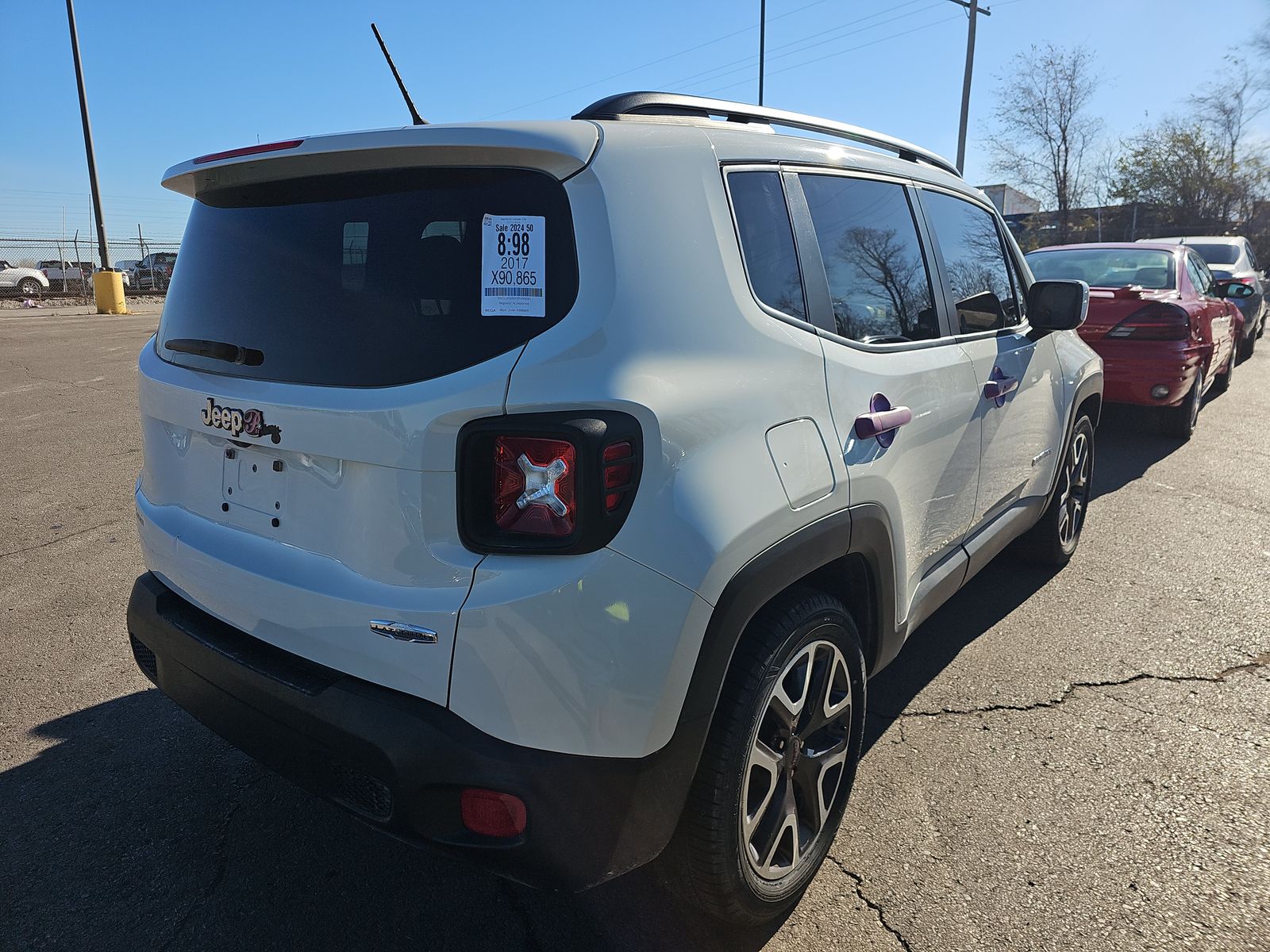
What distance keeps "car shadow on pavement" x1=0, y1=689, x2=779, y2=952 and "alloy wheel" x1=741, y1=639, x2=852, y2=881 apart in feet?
0.90

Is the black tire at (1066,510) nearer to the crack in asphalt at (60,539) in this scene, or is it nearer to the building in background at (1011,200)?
the crack in asphalt at (60,539)

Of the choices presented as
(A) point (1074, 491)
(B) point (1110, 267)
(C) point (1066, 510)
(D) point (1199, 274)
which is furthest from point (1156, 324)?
(C) point (1066, 510)

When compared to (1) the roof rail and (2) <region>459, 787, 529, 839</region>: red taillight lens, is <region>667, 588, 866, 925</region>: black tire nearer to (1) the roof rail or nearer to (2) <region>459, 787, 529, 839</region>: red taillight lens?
(2) <region>459, 787, 529, 839</region>: red taillight lens

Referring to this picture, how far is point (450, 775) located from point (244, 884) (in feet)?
3.51

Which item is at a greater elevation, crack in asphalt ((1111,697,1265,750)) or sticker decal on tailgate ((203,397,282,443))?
sticker decal on tailgate ((203,397,282,443))

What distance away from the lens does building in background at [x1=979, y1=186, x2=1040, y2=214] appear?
121 feet

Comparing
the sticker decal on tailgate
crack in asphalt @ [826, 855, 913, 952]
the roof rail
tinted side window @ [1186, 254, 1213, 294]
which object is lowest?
crack in asphalt @ [826, 855, 913, 952]

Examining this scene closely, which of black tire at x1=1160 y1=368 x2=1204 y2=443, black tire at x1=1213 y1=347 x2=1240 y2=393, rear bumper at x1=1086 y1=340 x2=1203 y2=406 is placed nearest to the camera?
rear bumper at x1=1086 y1=340 x2=1203 y2=406

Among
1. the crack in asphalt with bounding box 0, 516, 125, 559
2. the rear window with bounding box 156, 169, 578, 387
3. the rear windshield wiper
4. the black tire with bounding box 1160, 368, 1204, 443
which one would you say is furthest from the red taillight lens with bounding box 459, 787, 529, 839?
the black tire with bounding box 1160, 368, 1204, 443

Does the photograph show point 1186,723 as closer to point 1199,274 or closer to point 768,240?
point 768,240

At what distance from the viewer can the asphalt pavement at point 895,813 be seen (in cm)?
223

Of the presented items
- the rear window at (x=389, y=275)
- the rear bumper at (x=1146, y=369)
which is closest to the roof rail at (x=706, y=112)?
the rear window at (x=389, y=275)

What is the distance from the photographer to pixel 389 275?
6.18 ft

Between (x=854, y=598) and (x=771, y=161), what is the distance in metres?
1.21
